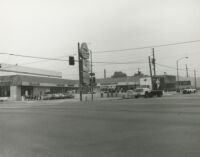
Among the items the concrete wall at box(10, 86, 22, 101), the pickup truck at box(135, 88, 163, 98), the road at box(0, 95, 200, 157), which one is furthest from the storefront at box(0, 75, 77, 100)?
the road at box(0, 95, 200, 157)

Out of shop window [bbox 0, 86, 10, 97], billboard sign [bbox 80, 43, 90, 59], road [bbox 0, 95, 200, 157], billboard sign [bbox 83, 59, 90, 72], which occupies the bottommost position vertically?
road [bbox 0, 95, 200, 157]

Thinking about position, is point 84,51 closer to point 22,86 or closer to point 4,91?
point 22,86

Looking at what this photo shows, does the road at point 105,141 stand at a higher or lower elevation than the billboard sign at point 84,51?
lower

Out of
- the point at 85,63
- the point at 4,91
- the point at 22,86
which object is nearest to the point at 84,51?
the point at 85,63

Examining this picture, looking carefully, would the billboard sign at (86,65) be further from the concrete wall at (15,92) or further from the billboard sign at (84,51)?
the concrete wall at (15,92)

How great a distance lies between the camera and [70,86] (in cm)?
9669

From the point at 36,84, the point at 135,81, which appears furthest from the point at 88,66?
the point at 135,81

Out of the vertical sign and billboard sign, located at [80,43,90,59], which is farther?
the vertical sign

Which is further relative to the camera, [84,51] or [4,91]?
[4,91]

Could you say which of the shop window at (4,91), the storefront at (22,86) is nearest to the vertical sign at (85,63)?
the storefront at (22,86)

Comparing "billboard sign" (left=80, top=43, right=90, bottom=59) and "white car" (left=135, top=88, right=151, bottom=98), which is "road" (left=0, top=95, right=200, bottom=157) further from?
"billboard sign" (left=80, top=43, right=90, bottom=59)

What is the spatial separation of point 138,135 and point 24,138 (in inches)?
166

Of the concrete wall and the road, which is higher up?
the concrete wall

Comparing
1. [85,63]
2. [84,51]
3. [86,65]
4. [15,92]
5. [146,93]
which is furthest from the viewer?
[15,92]
